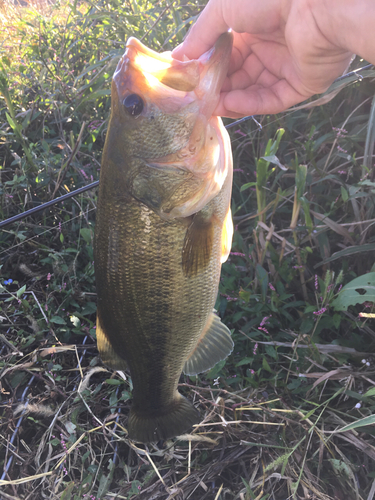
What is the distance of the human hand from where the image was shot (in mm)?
1367

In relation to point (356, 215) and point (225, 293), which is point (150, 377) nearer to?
point (225, 293)

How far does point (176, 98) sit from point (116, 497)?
2.12 m

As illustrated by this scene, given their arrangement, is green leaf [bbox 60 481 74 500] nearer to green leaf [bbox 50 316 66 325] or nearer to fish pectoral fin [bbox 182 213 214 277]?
green leaf [bbox 50 316 66 325]

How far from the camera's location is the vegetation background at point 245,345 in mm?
1924

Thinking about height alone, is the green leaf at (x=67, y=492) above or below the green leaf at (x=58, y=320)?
below

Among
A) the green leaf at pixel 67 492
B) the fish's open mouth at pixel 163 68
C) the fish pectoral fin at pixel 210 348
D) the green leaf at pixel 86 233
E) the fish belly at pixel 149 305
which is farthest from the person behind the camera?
the green leaf at pixel 86 233

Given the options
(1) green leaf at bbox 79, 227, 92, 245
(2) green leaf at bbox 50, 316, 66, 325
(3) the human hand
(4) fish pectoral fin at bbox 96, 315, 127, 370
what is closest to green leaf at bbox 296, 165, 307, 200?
(3) the human hand

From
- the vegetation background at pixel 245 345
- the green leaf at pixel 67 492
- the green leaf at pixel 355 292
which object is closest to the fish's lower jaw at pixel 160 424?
the vegetation background at pixel 245 345

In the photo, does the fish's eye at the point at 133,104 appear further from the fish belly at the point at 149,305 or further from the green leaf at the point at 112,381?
the green leaf at the point at 112,381

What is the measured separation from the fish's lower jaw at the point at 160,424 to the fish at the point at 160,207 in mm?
209

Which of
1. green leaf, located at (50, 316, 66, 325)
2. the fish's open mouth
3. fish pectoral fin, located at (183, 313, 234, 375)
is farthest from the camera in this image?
green leaf, located at (50, 316, 66, 325)

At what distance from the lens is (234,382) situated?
2.21 m

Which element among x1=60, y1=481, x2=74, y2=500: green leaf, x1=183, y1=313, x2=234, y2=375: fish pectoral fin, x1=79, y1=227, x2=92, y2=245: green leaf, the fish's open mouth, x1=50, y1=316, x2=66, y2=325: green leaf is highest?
the fish's open mouth

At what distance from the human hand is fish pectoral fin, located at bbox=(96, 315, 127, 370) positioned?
1.25 m
